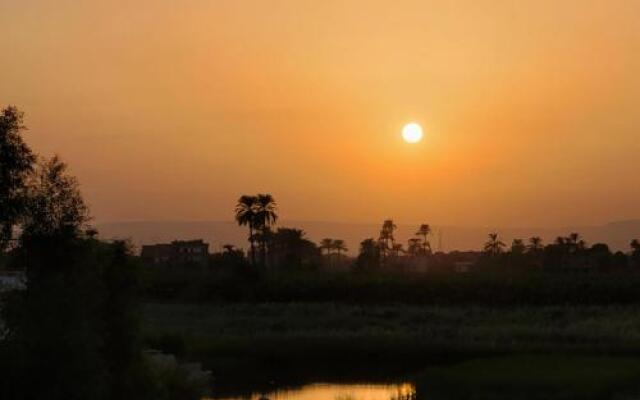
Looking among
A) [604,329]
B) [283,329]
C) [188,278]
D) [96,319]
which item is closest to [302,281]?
[188,278]

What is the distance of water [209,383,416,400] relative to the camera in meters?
38.8

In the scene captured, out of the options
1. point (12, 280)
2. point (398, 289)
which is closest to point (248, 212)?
point (398, 289)

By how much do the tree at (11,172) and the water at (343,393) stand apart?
783 inches

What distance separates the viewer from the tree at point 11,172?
19734 millimetres

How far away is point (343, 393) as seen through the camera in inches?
1588

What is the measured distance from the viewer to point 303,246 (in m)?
141

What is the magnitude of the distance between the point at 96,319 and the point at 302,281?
69.9 m

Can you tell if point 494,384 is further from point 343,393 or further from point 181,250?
point 181,250

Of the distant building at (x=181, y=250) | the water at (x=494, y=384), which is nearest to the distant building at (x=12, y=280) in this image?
the water at (x=494, y=384)

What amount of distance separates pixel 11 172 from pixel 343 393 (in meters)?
23.1

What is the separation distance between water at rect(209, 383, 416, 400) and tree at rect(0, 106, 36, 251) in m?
19.9

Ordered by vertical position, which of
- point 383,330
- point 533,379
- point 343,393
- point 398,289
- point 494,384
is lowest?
point 343,393

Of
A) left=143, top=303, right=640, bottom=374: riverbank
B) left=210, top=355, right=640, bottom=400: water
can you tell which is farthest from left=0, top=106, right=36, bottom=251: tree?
left=143, top=303, right=640, bottom=374: riverbank

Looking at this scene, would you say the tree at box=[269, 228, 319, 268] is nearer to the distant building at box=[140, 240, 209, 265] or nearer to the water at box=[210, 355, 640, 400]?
the distant building at box=[140, 240, 209, 265]
